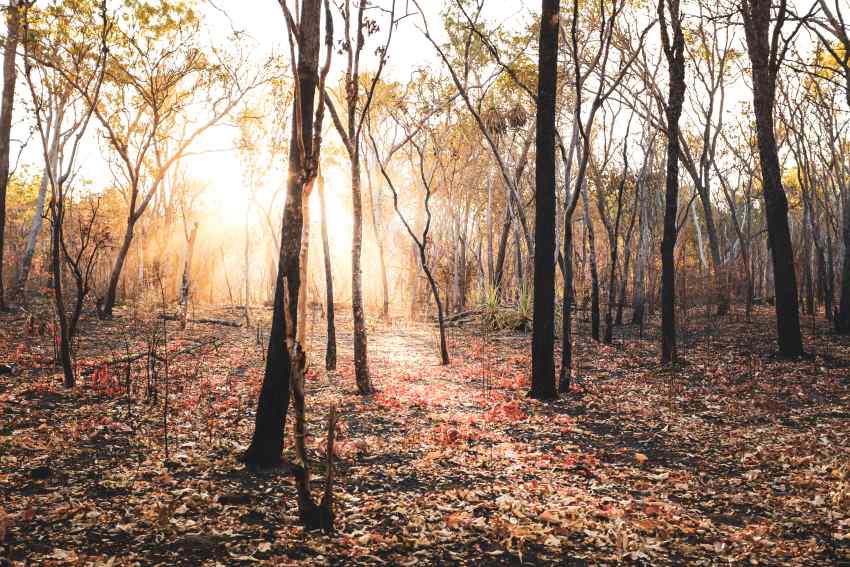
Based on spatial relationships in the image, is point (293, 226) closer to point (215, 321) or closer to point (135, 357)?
point (135, 357)

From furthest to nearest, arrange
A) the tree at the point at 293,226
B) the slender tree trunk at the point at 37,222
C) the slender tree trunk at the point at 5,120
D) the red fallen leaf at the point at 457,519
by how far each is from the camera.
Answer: the slender tree trunk at the point at 37,222, the slender tree trunk at the point at 5,120, the tree at the point at 293,226, the red fallen leaf at the point at 457,519

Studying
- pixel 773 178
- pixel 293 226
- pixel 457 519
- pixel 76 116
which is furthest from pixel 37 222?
pixel 773 178

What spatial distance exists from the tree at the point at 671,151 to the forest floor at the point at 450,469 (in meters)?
1.01

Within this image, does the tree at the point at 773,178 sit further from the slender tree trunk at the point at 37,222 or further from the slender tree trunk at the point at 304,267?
the slender tree trunk at the point at 37,222

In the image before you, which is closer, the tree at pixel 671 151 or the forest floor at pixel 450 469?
the forest floor at pixel 450 469

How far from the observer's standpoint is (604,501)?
475cm

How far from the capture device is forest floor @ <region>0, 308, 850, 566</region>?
385 cm

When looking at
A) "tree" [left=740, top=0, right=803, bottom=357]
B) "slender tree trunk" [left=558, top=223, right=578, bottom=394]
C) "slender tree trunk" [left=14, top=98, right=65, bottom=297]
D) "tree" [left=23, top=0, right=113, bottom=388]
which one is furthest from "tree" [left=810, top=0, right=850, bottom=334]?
"slender tree trunk" [left=14, top=98, right=65, bottom=297]

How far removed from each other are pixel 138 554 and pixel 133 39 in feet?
48.8

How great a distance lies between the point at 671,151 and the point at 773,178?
2.09 metres

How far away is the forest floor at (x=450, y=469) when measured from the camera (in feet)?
12.6

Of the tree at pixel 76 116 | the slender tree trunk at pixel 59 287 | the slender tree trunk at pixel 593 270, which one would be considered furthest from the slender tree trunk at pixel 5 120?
the slender tree trunk at pixel 593 270

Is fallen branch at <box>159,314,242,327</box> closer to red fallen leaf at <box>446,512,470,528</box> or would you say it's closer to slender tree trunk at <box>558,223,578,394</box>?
slender tree trunk at <box>558,223,578,394</box>

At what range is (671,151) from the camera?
10.8 m
